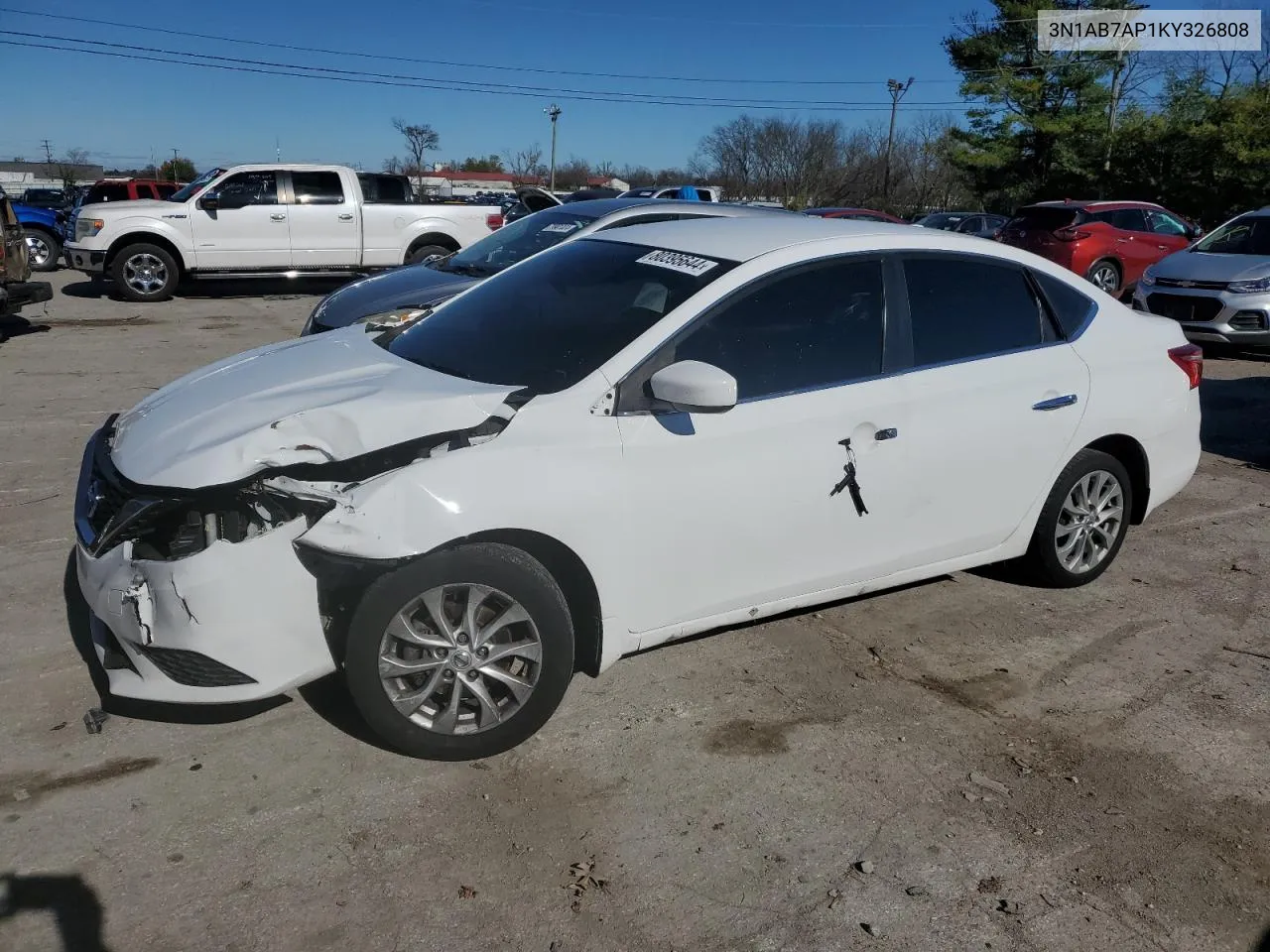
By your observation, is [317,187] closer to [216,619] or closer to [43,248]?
[43,248]

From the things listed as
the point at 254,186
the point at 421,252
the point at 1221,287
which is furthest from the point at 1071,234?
the point at 254,186

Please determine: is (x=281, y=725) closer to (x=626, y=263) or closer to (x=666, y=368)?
(x=666, y=368)

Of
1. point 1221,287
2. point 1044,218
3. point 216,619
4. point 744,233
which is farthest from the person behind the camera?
point 1044,218

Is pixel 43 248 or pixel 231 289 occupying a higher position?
pixel 43 248

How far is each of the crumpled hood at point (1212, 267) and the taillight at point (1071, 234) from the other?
407 cm

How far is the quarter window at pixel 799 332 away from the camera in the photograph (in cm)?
372

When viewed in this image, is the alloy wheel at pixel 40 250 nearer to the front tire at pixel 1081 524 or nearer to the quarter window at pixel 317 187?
the quarter window at pixel 317 187

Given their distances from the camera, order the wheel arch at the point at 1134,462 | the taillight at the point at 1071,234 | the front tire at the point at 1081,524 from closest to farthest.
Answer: the front tire at the point at 1081,524
the wheel arch at the point at 1134,462
the taillight at the point at 1071,234

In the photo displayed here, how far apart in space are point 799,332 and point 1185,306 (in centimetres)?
958

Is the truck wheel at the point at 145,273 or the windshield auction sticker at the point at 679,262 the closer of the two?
the windshield auction sticker at the point at 679,262

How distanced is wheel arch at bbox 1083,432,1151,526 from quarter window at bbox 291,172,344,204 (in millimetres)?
13789

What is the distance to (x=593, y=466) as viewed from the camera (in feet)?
11.1

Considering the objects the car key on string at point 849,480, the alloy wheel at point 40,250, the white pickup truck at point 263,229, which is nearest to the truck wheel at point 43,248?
the alloy wheel at point 40,250

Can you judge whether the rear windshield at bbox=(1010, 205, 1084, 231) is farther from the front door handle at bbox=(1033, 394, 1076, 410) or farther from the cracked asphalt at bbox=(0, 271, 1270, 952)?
the front door handle at bbox=(1033, 394, 1076, 410)
